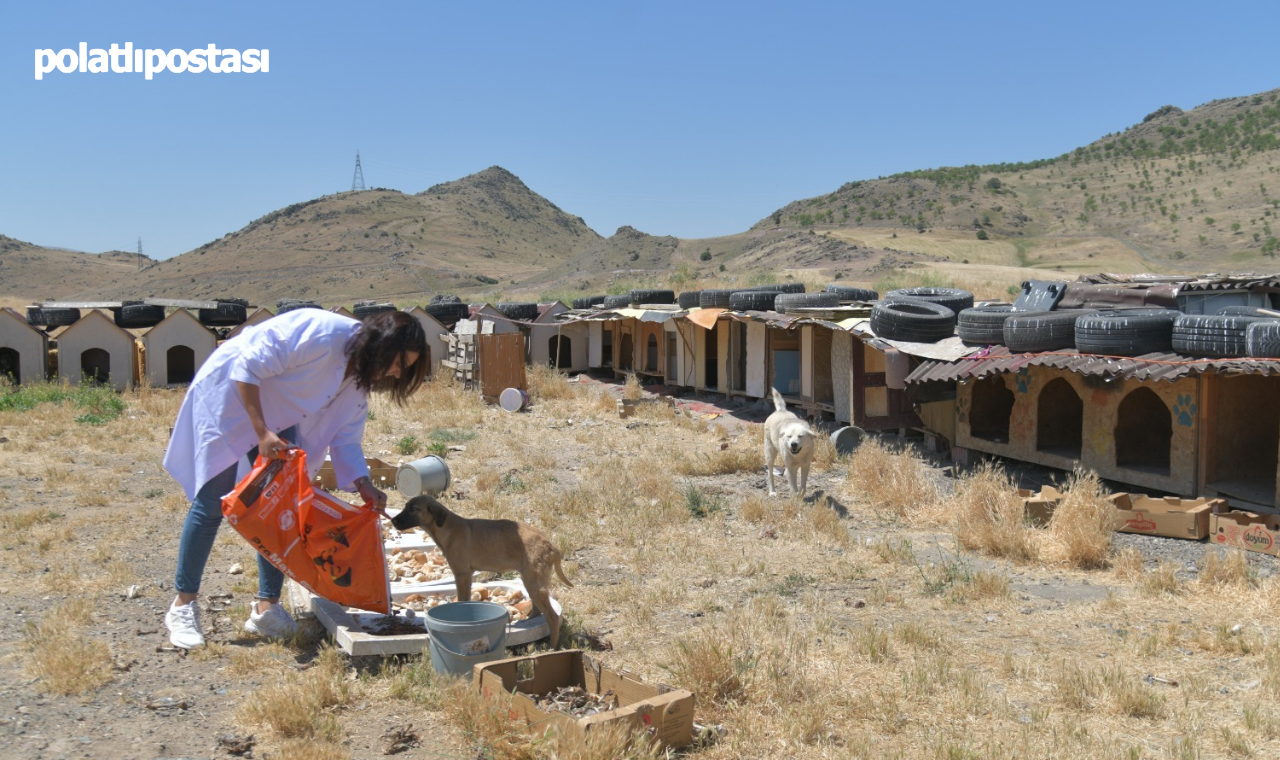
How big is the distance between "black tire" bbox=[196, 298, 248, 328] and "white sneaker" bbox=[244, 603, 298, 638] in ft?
65.3

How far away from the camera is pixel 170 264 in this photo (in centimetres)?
8256

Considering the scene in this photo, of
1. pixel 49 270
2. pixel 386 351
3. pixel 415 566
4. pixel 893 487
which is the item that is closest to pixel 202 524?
pixel 386 351

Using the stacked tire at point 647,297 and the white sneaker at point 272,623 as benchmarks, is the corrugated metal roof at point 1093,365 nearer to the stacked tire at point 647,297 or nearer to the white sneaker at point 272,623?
the white sneaker at point 272,623

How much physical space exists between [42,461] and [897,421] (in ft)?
35.8

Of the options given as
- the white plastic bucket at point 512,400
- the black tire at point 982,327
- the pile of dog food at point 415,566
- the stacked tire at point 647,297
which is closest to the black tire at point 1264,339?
the black tire at point 982,327

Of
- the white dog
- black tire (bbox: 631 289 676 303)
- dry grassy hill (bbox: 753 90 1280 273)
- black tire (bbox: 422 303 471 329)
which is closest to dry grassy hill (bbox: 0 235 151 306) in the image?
dry grassy hill (bbox: 753 90 1280 273)

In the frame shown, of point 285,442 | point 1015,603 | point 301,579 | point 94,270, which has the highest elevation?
point 94,270

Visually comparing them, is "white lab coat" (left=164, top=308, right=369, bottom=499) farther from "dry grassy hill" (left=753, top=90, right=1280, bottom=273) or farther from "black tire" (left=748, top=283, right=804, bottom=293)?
"dry grassy hill" (left=753, top=90, right=1280, bottom=273)

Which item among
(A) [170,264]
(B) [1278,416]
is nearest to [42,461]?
(B) [1278,416]

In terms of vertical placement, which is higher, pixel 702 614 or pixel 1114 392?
pixel 1114 392

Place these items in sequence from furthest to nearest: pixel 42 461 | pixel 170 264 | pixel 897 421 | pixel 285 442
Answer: pixel 170 264 → pixel 897 421 → pixel 42 461 → pixel 285 442

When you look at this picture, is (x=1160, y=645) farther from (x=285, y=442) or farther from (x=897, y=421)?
(x=897, y=421)

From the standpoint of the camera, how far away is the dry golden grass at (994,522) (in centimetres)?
769

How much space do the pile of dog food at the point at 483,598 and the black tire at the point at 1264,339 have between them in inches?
266
